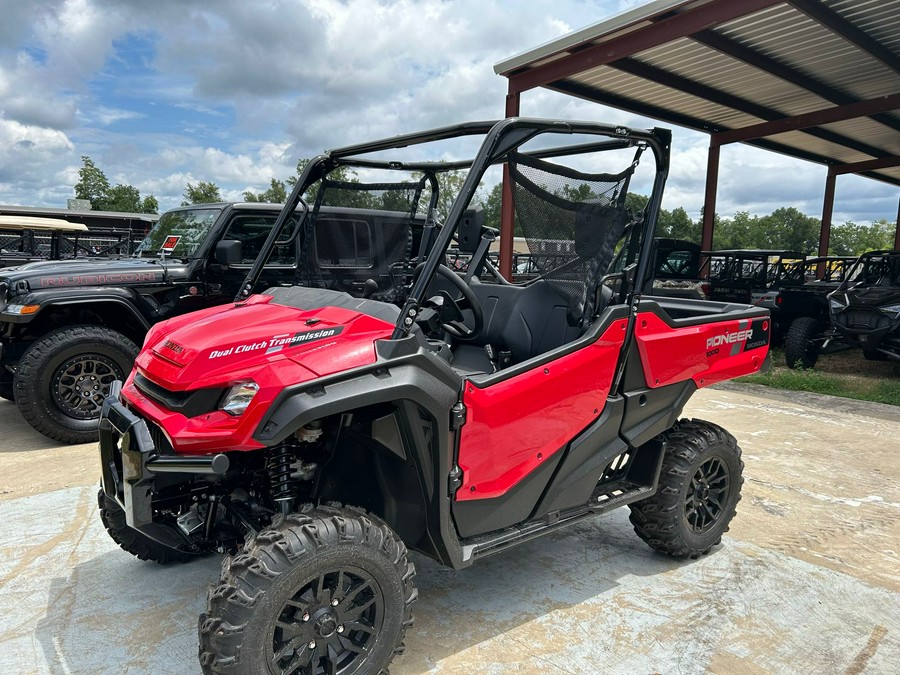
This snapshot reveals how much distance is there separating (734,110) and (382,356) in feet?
43.9

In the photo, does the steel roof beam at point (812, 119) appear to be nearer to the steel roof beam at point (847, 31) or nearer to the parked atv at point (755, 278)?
the steel roof beam at point (847, 31)

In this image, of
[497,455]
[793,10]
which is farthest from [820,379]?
[497,455]

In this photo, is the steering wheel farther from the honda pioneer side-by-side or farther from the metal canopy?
the metal canopy

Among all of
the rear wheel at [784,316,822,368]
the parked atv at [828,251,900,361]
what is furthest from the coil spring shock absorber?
the rear wheel at [784,316,822,368]

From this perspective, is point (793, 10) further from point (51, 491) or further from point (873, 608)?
point (51, 491)

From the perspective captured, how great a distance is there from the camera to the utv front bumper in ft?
6.71

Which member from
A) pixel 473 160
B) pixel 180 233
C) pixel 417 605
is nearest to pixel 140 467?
pixel 417 605

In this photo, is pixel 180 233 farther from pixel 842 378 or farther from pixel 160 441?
pixel 842 378

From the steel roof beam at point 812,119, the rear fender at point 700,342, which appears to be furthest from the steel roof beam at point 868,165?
the rear fender at point 700,342

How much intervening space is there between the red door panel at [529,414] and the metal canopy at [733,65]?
6882mm

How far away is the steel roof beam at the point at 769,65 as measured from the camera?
947 centimetres

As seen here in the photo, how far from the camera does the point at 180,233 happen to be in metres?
6.26

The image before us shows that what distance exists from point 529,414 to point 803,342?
317 inches

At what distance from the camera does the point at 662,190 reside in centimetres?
295
